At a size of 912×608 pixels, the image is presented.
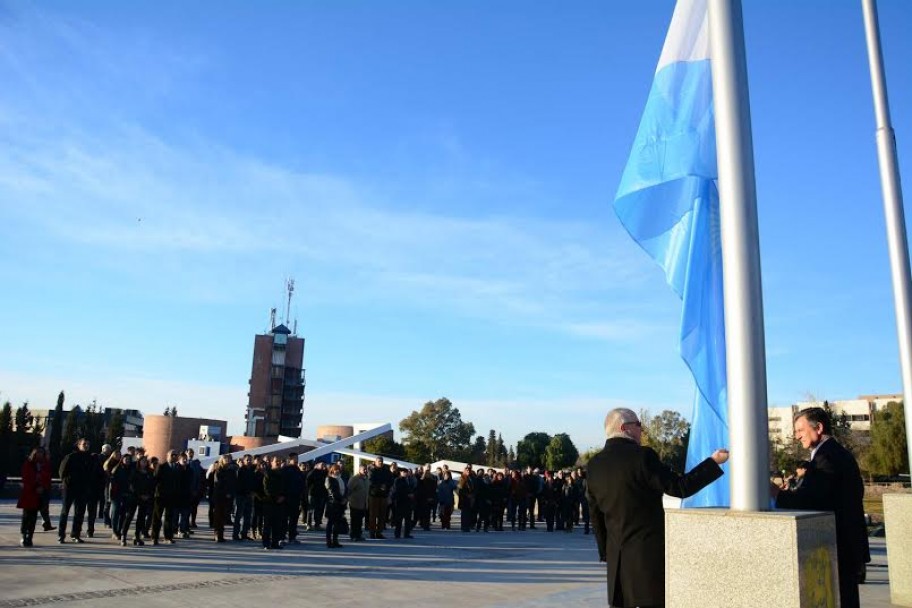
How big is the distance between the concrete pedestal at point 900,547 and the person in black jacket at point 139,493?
39.6 ft

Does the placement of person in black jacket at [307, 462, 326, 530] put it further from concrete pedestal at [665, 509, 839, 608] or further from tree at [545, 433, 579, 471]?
tree at [545, 433, 579, 471]

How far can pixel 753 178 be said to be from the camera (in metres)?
4.85

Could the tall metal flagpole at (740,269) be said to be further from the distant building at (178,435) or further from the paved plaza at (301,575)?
the distant building at (178,435)

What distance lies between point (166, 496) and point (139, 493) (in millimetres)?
650

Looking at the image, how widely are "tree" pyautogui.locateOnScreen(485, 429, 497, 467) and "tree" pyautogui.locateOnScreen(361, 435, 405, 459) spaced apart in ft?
63.3

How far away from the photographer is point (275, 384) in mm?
90750

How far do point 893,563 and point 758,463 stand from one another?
560cm

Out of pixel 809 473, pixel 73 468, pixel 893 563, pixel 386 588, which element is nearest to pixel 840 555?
pixel 809 473

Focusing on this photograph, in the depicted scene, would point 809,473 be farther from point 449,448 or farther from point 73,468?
point 449,448

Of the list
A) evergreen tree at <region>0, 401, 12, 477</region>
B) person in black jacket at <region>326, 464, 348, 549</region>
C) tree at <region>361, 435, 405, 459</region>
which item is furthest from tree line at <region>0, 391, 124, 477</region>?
person in black jacket at <region>326, 464, 348, 549</region>

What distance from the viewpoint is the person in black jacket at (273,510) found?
544 inches

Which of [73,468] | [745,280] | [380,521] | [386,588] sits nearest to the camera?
[745,280]

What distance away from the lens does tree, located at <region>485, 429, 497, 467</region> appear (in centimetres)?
9082

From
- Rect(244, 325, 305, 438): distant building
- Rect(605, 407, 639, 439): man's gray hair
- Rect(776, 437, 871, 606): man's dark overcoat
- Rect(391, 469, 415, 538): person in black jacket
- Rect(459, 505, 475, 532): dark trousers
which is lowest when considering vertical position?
Rect(459, 505, 475, 532): dark trousers
